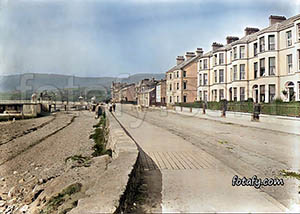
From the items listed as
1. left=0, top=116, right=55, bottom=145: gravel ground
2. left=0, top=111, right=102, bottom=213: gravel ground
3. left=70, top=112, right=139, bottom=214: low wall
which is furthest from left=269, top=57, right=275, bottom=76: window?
left=0, top=116, right=55, bottom=145: gravel ground

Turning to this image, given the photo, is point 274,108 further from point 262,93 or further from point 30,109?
point 30,109

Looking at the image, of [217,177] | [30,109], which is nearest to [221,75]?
[217,177]

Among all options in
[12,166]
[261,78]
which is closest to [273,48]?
[261,78]

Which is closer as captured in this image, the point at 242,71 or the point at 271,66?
the point at 271,66

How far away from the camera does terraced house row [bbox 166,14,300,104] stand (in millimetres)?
17750

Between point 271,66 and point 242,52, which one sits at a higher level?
point 242,52

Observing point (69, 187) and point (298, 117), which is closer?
point (69, 187)

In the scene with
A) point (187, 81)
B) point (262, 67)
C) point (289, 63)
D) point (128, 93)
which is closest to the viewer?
point (289, 63)

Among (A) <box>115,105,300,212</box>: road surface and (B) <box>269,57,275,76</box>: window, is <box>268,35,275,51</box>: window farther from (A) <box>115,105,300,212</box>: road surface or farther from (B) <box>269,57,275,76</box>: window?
(A) <box>115,105,300,212</box>: road surface

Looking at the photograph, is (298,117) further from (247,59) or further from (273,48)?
(247,59)

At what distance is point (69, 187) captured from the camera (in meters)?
5.63

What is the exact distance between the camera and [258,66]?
2108cm

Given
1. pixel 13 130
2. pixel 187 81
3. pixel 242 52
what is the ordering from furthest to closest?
pixel 187 81 → pixel 242 52 → pixel 13 130

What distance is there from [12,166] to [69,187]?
498cm
